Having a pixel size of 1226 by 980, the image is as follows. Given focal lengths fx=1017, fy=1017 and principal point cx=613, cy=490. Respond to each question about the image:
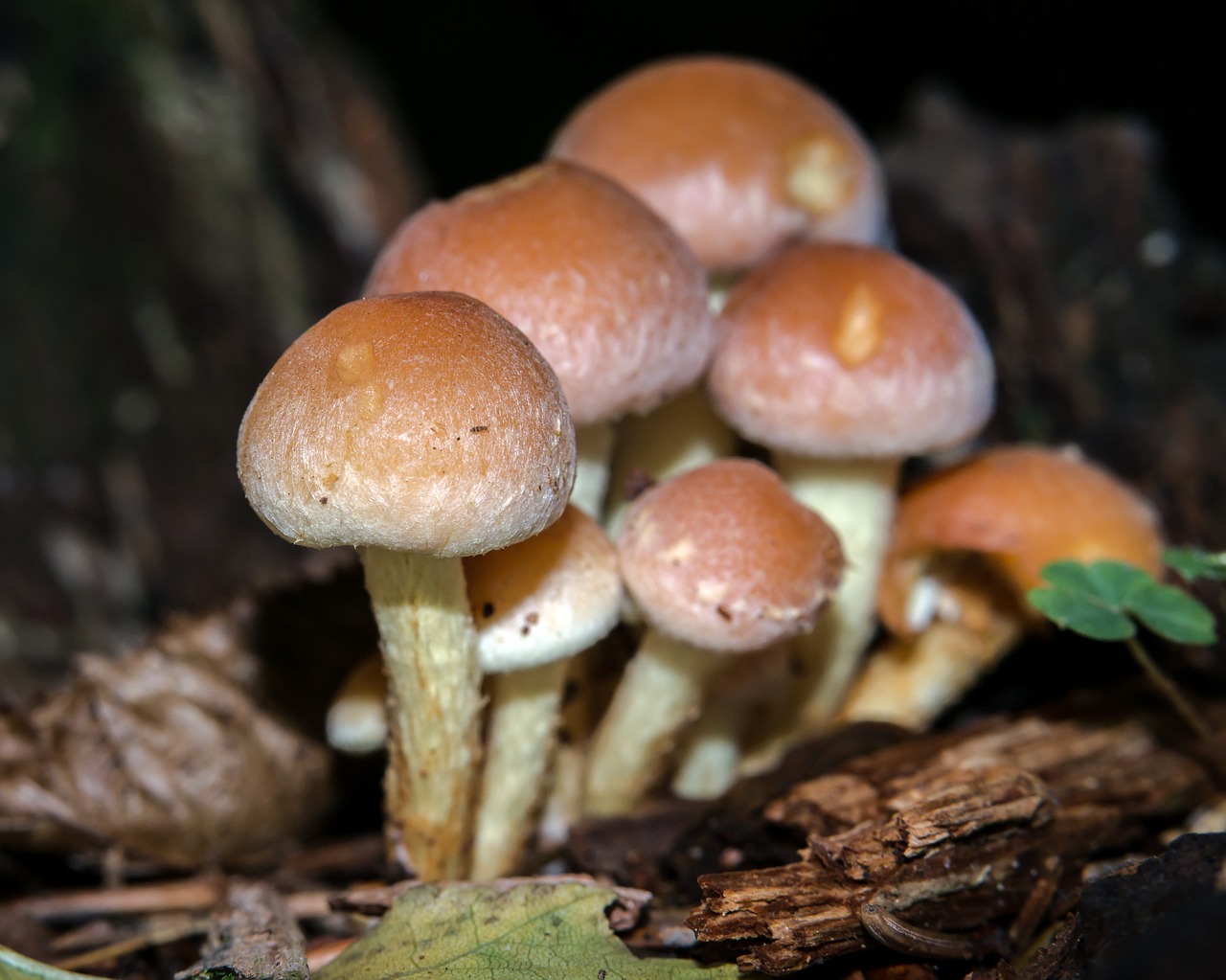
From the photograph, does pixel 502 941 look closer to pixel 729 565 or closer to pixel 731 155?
pixel 729 565

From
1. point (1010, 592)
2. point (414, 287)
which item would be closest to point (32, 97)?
point (414, 287)

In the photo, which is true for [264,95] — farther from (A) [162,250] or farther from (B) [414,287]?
(B) [414,287]

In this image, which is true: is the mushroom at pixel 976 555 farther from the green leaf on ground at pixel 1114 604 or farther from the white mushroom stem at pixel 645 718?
the white mushroom stem at pixel 645 718

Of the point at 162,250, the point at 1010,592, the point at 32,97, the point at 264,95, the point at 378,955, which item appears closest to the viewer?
the point at 378,955

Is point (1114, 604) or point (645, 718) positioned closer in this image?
point (1114, 604)

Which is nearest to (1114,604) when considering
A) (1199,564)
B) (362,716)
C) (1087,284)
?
(1199,564)

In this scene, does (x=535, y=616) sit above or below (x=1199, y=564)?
above

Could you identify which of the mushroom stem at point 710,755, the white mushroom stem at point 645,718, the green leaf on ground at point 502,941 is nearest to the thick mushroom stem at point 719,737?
the mushroom stem at point 710,755

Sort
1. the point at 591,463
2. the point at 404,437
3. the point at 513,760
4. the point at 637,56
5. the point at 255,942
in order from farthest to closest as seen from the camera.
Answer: the point at 637,56
the point at 591,463
the point at 513,760
the point at 255,942
the point at 404,437
